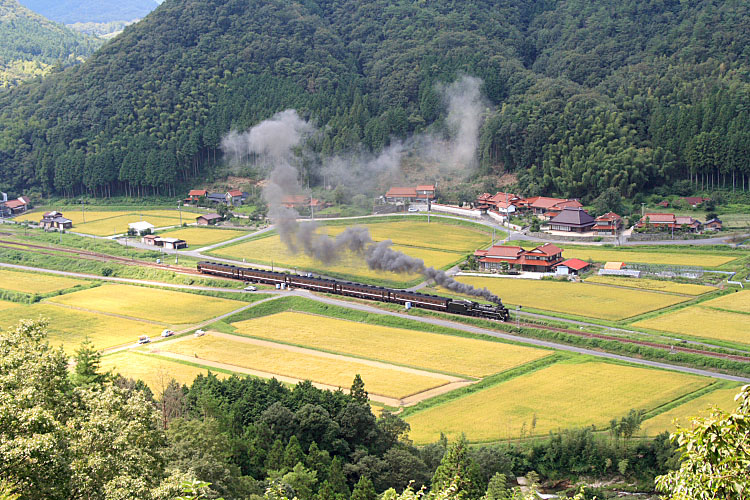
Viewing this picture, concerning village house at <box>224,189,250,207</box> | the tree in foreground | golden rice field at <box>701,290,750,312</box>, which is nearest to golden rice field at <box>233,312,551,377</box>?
golden rice field at <box>701,290,750,312</box>

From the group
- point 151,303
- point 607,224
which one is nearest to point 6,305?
point 151,303

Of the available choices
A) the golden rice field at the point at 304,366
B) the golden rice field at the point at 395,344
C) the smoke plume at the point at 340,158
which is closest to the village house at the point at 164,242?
the smoke plume at the point at 340,158

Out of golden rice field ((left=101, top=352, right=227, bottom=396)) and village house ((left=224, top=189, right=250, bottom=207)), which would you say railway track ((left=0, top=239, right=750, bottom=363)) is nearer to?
golden rice field ((left=101, top=352, right=227, bottom=396))

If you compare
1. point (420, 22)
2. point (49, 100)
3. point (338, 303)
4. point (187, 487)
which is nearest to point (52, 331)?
point (338, 303)

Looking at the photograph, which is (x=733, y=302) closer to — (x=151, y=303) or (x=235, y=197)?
(x=151, y=303)

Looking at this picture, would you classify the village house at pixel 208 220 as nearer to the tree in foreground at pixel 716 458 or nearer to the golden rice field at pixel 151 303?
the golden rice field at pixel 151 303

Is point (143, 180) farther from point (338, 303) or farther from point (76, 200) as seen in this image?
point (338, 303)

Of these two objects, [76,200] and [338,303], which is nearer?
[338,303]
